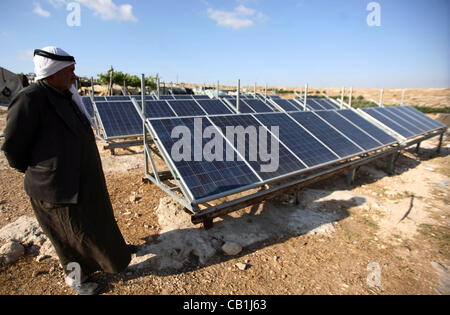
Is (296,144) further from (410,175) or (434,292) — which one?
(410,175)

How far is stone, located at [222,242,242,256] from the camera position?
402 centimetres

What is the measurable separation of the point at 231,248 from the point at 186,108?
7373 millimetres

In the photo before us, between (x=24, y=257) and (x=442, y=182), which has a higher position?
(x=24, y=257)

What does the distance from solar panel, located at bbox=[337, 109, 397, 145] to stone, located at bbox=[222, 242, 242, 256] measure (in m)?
6.37

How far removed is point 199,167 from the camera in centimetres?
389

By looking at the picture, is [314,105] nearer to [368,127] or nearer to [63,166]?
[368,127]

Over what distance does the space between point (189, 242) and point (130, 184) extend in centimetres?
324

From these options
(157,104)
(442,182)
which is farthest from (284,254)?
(157,104)

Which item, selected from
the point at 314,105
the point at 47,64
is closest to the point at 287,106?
the point at 314,105

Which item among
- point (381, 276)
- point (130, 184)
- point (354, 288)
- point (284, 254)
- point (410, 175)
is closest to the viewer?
point (354, 288)

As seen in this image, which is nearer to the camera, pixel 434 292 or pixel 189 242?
pixel 434 292

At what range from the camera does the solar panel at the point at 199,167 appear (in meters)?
3.62

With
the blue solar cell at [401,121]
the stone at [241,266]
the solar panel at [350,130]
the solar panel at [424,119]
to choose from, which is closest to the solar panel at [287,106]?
the blue solar cell at [401,121]

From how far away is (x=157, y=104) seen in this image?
32.9 feet
